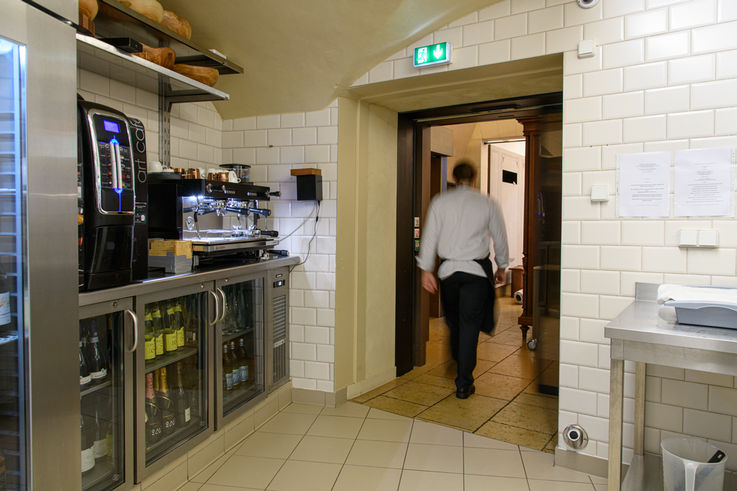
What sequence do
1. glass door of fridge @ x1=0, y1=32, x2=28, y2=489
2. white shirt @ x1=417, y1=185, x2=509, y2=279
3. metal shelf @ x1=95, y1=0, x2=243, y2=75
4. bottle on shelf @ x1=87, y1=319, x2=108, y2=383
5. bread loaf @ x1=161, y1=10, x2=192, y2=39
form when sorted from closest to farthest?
glass door of fridge @ x1=0, y1=32, x2=28, y2=489, bottle on shelf @ x1=87, y1=319, x2=108, y2=383, metal shelf @ x1=95, y1=0, x2=243, y2=75, bread loaf @ x1=161, y1=10, x2=192, y2=39, white shirt @ x1=417, y1=185, x2=509, y2=279

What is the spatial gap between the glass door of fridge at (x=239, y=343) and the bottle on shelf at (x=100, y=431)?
26.3 inches

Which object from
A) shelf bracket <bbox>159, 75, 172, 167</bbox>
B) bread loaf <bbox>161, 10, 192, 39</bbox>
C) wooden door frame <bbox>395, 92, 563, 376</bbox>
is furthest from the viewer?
wooden door frame <bbox>395, 92, 563, 376</bbox>

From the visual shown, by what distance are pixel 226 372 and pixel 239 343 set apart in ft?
0.69

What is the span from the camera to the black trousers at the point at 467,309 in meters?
3.48

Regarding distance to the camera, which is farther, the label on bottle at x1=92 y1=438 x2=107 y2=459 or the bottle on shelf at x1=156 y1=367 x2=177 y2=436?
the bottle on shelf at x1=156 y1=367 x2=177 y2=436

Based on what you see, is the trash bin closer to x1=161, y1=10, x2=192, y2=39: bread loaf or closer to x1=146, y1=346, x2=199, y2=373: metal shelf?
x1=146, y1=346, x2=199, y2=373: metal shelf

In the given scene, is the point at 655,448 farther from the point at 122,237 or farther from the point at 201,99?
the point at 201,99

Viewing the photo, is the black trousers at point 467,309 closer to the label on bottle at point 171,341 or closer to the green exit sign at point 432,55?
the green exit sign at point 432,55

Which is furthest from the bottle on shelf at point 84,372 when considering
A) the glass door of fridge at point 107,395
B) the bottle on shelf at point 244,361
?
the bottle on shelf at point 244,361

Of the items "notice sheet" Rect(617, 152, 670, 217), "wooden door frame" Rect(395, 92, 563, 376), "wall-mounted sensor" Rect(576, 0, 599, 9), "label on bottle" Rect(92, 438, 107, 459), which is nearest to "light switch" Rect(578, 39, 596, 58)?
"wall-mounted sensor" Rect(576, 0, 599, 9)

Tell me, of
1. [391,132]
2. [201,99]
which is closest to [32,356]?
[201,99]

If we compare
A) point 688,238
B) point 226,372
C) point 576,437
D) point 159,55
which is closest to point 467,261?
point 576,437

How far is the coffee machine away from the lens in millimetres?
1771

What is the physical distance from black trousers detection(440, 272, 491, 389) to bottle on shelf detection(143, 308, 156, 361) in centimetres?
205
